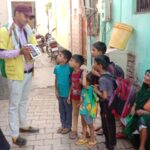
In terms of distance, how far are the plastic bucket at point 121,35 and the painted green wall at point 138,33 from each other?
94 mm

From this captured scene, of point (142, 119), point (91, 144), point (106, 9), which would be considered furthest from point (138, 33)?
point (91, 144)

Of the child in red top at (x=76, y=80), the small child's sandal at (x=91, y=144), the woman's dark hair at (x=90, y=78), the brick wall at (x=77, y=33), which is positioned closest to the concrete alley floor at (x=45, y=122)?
the small child's sandal at (x=91, y=144)

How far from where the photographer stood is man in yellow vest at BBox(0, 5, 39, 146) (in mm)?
3949

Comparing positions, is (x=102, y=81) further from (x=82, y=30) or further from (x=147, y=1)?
(x=82, y=30)

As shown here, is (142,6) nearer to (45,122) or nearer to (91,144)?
(91,144)

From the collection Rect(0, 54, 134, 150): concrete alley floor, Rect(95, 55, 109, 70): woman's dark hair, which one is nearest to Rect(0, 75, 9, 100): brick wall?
Rect(0, 54, 134, 150): concrete alley floor

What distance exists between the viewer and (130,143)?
14.1 feet

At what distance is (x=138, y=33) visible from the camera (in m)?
4.67

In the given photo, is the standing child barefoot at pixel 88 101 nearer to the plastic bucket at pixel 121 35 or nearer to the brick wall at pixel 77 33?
the plastic bucket at pixel 121 35

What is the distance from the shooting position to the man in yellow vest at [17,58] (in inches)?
155

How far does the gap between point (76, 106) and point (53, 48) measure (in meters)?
8.62

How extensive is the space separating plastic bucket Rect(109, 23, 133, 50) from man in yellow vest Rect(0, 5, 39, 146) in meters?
1.40

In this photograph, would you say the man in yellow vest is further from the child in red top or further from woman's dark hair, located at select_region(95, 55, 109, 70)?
woman's dark hair, located at select_region(95, 55, 109, 70)

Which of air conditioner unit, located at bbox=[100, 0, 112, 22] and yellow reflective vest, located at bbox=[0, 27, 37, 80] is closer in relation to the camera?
yellow reflective vest, located at bbox=[0, 27, 37, 80]
